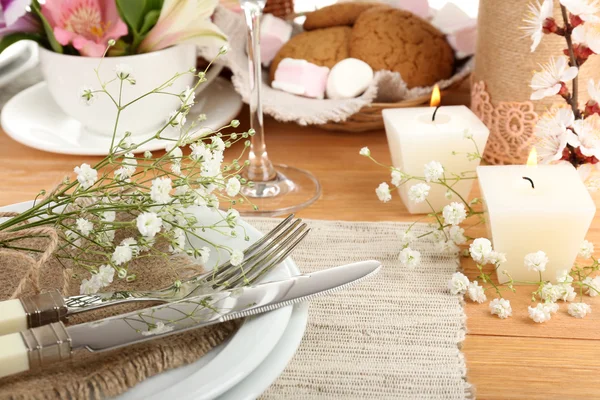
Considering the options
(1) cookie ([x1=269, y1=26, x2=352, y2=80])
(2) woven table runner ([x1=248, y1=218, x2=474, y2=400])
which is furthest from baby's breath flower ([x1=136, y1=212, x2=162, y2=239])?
(1) cookie ([x1=269, y1=26, x2=352, y2=80])

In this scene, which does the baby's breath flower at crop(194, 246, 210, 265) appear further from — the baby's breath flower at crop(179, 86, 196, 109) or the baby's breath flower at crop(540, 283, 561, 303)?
the baby's breath flower at crop(540, 283, 561, 303)

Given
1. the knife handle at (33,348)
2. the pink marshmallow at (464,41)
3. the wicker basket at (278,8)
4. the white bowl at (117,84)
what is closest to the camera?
the knife handle at (33,348)

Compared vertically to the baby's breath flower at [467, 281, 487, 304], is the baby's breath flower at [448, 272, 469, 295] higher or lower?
higher

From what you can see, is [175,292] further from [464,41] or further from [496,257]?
[464,41]

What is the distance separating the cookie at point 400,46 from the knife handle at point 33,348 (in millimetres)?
575

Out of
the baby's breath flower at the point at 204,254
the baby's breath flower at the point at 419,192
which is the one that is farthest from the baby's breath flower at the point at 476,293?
the baby's breath flower at the point at 204,254

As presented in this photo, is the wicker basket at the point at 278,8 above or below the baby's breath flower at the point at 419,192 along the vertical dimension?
above

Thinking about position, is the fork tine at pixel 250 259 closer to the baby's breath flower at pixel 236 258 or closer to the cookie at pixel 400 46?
the baby's breath flower at pixel 236 258

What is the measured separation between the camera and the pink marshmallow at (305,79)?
86cm

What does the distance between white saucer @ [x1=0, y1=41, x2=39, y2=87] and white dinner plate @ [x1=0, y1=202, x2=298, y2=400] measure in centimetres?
77

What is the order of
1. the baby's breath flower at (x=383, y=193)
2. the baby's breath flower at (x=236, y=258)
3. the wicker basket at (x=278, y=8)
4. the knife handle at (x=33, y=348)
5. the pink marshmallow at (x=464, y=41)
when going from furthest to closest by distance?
the wicker basket at (x=278, y=8), the pink marshmallow at (x=464, y=41), the baby's breath flower at (x=383, y=193), the baby's breath flower at (x=236, y=258), the knife handle at (x=33, y=348)

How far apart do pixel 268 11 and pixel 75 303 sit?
689 millimetres

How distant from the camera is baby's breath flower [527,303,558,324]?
539mm

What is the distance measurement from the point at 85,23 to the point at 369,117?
330mm
